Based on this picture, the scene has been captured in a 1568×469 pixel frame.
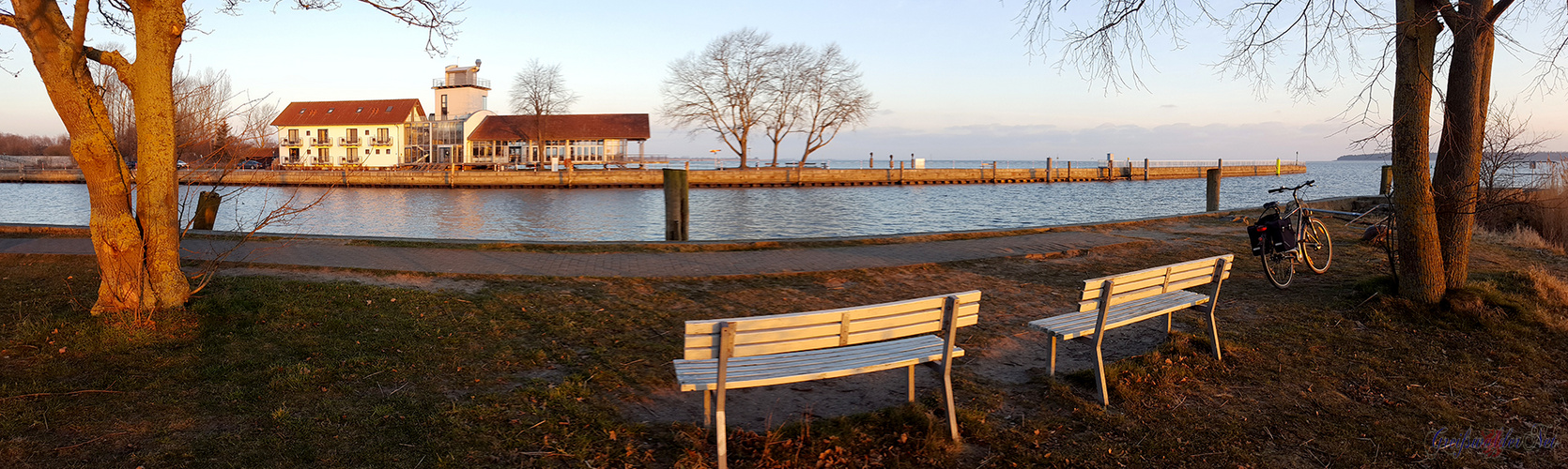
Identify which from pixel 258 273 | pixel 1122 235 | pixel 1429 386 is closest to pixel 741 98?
pixel 1122 235

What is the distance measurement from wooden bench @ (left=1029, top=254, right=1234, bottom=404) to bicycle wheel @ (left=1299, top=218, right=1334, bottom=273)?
12.6ft

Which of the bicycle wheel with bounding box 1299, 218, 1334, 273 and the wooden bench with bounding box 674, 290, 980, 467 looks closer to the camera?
the wooden bench with bounding box 674, 290, 980, 467

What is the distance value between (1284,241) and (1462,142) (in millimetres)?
1757

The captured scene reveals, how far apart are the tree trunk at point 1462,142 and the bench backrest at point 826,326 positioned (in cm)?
492

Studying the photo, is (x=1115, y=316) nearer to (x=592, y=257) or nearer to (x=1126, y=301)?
(x=1126, y=301)

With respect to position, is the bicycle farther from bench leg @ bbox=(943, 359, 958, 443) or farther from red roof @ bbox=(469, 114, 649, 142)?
red roof @ bbox=(469, 114, 649, 142)

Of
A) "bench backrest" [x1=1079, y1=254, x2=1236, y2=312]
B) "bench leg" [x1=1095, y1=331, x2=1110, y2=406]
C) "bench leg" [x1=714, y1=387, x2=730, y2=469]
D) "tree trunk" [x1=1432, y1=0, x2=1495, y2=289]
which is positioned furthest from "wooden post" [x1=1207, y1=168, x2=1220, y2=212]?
"bench leg" [x1=714, y1=387, x2=730, y2=469]

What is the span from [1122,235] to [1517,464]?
8738 millimetres

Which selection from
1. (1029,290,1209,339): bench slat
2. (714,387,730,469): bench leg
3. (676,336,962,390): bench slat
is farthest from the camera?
(1029,290,1209,339): bench slat

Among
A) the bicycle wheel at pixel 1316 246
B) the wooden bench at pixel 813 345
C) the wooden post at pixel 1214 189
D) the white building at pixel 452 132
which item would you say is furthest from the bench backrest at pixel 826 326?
the white building at pixel 452 132

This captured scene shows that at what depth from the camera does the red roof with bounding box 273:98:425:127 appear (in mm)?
71812

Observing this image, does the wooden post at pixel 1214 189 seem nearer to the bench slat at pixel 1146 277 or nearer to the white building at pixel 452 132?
the bench slat at pixel 1146 277

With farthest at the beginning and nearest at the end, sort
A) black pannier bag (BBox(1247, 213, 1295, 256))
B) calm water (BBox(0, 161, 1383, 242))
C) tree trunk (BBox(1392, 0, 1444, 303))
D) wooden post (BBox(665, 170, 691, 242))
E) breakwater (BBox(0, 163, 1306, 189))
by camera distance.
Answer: breakwater (BBox(0, 163, 1306, 189))
calm water (BBox(0, 161, 1383, 242))
wooden post (BBox(665, 170, 691, 242))
black pannier bag (BBox(1247, 213, 1295, 256))
tree trunk (BBox(1392, 0, 1444, 303))

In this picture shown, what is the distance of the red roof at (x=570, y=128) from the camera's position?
218 ft
